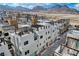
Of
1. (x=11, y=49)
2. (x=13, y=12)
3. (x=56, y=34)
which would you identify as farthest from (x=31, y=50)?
(x=13, y=12)

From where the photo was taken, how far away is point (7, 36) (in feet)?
5.64

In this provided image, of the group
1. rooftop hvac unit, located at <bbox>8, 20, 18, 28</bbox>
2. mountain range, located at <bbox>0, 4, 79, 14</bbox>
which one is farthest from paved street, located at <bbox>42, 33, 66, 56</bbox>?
rooftop hvac unit, located at <bbox>8, 20, 18, 28</bbox>

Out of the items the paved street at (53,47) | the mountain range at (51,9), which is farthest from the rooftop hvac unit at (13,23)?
the paved street at (53,47)

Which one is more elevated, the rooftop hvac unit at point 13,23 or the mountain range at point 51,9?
the mountain range at point 51,9

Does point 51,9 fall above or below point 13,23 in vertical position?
above

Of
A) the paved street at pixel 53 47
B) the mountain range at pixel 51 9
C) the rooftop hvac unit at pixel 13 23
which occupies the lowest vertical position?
the paved street at pixel 53 47

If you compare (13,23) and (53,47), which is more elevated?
(13,23)

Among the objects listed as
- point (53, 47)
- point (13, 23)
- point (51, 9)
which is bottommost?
point (53, 47)

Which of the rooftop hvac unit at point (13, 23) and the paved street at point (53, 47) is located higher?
the rooftop hvac unit at point (13, 23)

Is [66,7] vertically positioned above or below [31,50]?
above

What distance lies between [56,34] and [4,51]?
0.58 meters

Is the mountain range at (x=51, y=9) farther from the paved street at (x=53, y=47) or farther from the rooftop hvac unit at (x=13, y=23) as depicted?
the paved street at (x=53, y=47)

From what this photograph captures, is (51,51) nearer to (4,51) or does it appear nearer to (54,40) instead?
(54,40)

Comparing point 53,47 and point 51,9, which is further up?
point 51,9
